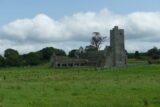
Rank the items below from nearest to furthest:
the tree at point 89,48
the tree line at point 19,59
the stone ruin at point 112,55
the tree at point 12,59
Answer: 1. the stone ruin at point 112,55
2. the tree at point 89,48
3. the tree at point 12,59
4. the tree line at point 19,59

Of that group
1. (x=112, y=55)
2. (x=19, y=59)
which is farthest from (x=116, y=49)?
(x=19, y=59)

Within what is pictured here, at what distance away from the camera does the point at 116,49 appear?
129 meters

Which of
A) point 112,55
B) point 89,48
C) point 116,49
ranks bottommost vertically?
point 112,55

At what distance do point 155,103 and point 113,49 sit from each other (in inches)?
4368

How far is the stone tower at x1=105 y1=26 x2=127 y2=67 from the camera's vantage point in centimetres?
12838

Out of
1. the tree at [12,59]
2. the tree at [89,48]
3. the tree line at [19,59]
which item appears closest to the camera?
the tree at [89,48]

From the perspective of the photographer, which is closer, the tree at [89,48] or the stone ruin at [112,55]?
the stone ruin at [112,55]

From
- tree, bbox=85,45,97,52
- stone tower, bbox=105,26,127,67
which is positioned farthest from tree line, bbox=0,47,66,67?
stone tower, bbox=105,26,127,67

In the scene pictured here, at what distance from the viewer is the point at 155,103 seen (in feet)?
62.0

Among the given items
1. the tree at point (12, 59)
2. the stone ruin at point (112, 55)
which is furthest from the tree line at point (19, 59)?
the stone ruin at point (112, 55)

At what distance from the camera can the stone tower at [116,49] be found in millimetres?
128375

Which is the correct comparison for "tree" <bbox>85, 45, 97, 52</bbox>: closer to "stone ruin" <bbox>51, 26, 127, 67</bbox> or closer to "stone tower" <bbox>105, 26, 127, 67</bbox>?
"stone ruin" <bbox>51, 26, 127, 67</bbox>

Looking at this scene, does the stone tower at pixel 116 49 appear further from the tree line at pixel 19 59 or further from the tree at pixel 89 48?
the tree line at pixel 19 59

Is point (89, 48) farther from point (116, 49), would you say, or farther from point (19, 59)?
point (116, 49)
